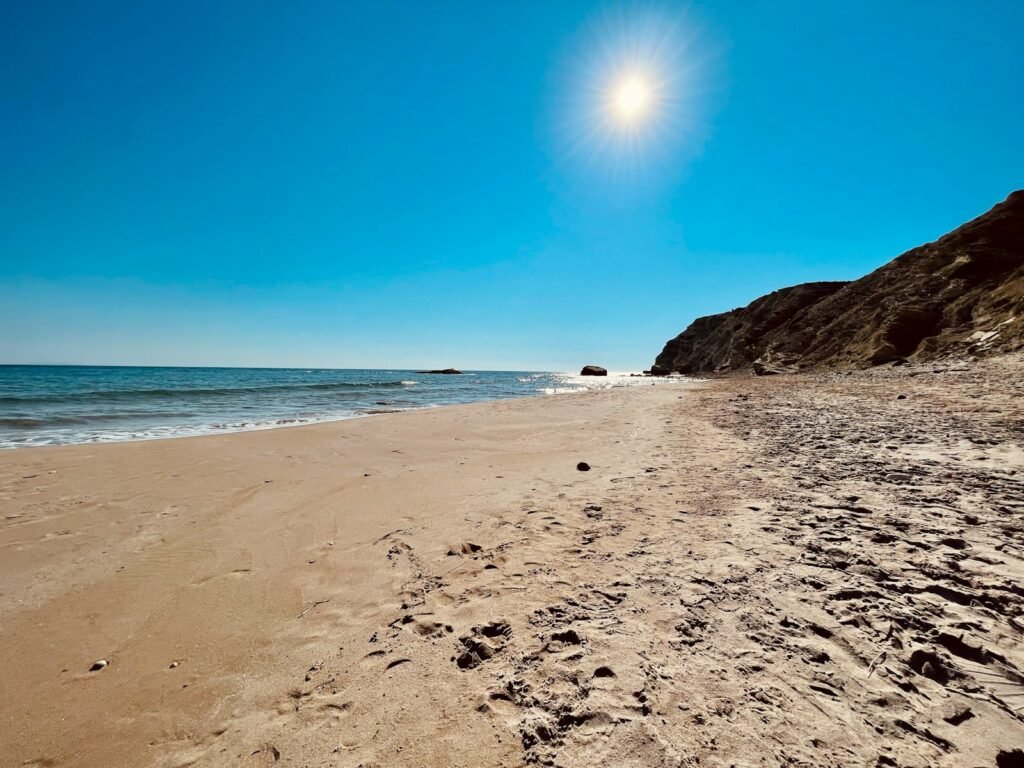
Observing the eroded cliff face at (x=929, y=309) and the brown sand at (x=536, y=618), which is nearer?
the brown sand at (x=536, y=618)

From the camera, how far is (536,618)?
3.36m

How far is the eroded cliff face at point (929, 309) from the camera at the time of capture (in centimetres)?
2572

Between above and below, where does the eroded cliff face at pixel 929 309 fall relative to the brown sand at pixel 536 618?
above

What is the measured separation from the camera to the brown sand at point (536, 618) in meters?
2.29

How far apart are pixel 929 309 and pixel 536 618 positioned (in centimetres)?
4367

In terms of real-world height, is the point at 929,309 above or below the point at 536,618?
above

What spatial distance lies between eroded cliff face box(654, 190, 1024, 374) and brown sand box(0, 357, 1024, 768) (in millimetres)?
25091

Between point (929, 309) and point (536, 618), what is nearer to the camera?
point (536, 618)

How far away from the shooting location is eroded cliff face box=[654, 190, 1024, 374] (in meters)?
25.7

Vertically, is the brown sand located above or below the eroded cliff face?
below

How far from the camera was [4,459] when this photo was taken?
983 centimetres

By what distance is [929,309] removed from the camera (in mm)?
32188

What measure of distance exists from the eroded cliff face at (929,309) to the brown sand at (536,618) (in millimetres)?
25091

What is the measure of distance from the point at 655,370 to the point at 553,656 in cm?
10710
